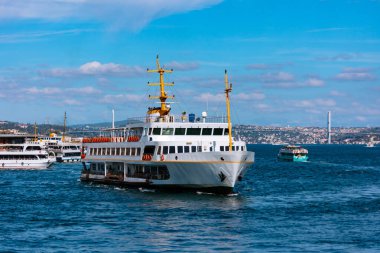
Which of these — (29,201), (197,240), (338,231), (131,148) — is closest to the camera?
→ (197,240)

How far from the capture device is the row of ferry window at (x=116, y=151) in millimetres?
71062

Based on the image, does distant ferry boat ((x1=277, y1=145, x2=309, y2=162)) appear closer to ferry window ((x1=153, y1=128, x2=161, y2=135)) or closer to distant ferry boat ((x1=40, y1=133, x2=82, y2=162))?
distant ferry boat ((x1=40, y1=133, x2=82, y2=162))

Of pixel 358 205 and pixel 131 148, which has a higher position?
pixel 131 148

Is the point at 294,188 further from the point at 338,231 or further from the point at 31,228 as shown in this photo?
the point at 31,228

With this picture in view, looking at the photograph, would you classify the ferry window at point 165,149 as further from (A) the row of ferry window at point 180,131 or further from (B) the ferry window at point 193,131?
(B) the ferry window at point 193,131

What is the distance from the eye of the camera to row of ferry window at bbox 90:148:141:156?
233 ft

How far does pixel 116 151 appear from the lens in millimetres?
76688

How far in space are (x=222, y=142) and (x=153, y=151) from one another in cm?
725

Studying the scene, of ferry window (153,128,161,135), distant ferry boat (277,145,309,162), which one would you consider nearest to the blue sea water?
ferry window (153,128,161,135)

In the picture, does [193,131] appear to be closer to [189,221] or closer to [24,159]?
[189,221]

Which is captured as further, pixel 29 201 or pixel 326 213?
pixel 29 201

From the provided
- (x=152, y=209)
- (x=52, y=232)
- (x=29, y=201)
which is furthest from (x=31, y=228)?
(x=29, y=201)

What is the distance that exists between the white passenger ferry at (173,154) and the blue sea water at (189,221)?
1.62m

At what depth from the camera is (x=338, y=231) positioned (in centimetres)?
4462
